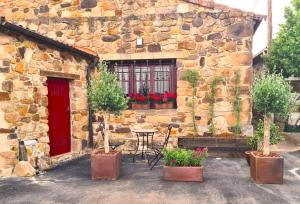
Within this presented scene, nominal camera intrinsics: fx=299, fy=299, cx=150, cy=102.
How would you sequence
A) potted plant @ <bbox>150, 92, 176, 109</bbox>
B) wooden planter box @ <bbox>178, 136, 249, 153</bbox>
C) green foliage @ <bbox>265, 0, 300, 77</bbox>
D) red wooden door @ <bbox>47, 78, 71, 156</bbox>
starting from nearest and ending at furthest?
red wooden door @ <bbox>47, 78, 71, 156</bbox> → wooden planter box @ <bbox>178, 136, 249, 153</bbox> → potted plant @ <bbox>150, 92, 176, 109</bbox> → green foliage @ <bbox>265, 0, 300, 77</bbox>

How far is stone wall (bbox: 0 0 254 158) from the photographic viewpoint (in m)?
7.79

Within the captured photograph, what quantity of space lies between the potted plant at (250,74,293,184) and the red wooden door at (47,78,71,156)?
443cm

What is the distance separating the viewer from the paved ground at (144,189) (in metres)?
4.37

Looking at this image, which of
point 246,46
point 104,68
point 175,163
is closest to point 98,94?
point 104,68

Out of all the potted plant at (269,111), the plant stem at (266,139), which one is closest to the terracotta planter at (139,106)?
the potted plant at (269,111)

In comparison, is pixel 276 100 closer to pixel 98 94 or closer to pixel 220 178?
pixel 220 178

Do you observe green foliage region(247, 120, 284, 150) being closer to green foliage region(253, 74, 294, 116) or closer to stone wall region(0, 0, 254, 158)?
green foliage region(253, 74, 294, 116)

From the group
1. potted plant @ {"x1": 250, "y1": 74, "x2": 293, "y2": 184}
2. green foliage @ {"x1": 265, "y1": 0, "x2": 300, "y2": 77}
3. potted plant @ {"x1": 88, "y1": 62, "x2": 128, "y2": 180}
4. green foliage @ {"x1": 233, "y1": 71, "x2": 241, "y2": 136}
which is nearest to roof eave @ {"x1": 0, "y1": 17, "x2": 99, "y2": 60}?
potted plant @ {"x1": 88, "y1": 62, "x2": 128, "y2": 180}

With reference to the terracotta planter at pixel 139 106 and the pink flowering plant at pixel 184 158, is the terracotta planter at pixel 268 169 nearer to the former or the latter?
the pink flowering plant at pixel 184 158

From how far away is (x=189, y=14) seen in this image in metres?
7.93

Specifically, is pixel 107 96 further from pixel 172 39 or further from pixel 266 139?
pixel 172 39

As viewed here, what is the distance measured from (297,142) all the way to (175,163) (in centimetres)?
542

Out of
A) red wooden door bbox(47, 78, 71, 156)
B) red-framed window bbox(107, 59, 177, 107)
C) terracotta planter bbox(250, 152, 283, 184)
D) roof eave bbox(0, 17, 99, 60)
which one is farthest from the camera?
red-framed window bbox(107, 59, 177, 107)

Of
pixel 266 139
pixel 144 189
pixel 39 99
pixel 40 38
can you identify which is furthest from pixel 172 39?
pixel 144 189
